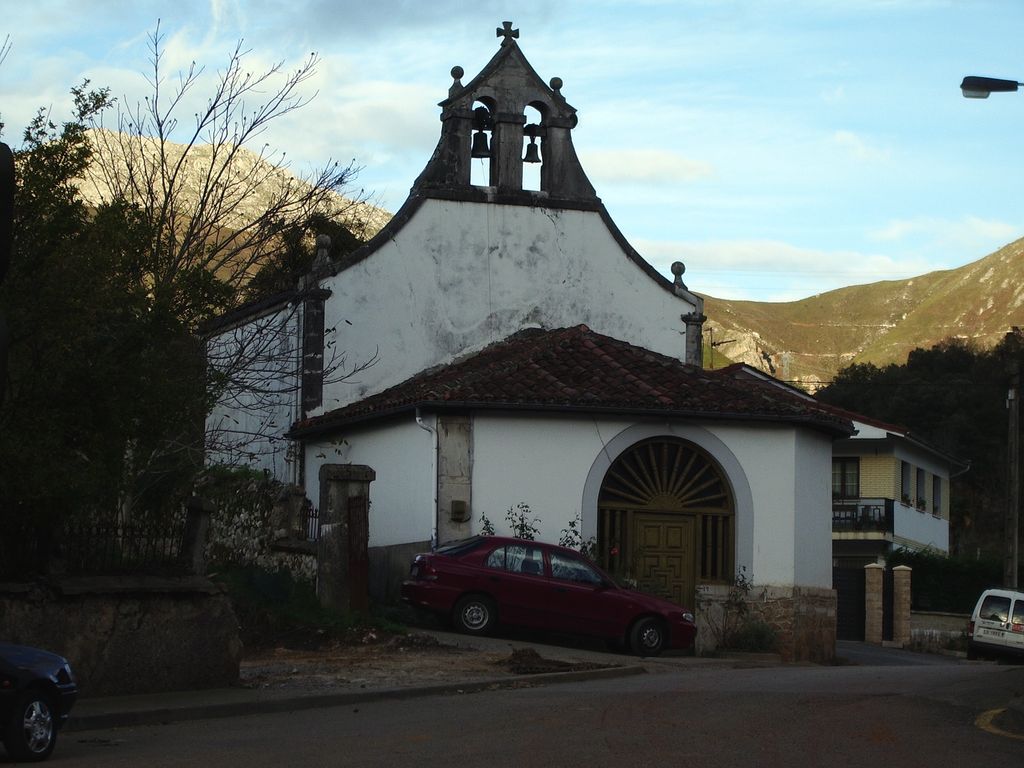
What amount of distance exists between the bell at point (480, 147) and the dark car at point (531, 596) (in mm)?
10679

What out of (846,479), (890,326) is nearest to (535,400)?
(846,479)

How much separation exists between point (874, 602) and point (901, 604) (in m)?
0.69

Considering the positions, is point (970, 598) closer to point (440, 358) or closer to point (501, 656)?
point (440, 358)

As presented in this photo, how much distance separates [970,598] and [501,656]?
28158 millimetres

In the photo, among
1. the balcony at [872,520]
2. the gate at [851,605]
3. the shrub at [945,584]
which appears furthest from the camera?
the balcony at [872,520]

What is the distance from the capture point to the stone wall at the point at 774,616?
24859mm

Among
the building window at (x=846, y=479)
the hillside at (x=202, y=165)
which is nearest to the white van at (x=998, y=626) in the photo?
the hillside at (x=202, y=165)

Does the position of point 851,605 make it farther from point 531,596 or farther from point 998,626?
point 531,596

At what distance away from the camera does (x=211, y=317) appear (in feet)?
Result: 60.4

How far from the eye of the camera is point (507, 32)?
3077 cm

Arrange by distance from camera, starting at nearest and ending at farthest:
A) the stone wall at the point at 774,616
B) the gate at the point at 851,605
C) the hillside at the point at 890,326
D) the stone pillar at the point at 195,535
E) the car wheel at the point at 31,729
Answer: the car wheel at the point at 31,729 → the stone pillar at the point at 195,535 → the stone wall at the point at 774,616 → the gate at the point at 851,605 → the hillside at the point at 890,326

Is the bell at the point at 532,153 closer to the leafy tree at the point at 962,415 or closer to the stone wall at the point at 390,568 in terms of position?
the stone wall at the point at 390,568

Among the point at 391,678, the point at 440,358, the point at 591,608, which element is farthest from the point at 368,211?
the point at 391,678

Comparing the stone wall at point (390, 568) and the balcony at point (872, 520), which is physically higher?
the balcony at point (872, 520)
